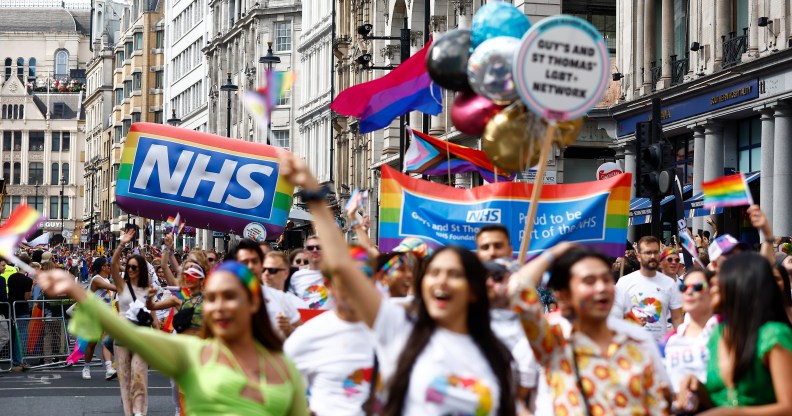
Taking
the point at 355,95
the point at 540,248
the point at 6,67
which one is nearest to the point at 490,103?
the point at 540,248

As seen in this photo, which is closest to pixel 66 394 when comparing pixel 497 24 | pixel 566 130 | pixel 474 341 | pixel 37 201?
pixel 497 24

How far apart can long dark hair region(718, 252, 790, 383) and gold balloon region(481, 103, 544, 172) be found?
1.57 meters

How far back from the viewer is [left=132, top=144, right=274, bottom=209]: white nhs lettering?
49.0ft

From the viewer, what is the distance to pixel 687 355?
727 cm

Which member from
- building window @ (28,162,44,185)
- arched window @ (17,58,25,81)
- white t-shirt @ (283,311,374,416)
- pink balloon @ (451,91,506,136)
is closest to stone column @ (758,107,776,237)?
pink balloon @ (451,91,506,136)

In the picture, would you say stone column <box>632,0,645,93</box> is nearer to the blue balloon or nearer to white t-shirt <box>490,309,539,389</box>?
the blue balloon

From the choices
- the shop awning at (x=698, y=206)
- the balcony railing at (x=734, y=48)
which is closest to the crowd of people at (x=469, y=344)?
the balcony railing at (x=734, y=48)

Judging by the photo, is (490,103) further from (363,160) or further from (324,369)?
(363,160)

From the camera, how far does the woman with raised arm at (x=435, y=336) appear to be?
17.7 feet

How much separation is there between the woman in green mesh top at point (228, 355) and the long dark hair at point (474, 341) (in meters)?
0.58

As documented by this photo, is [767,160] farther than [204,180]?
Yes

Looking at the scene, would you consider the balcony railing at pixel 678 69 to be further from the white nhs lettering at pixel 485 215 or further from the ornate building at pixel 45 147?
the ornate building at pixel 45 147

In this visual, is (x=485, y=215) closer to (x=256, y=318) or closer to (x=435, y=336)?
(x=256, y=318)

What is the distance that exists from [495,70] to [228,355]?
2.33m
